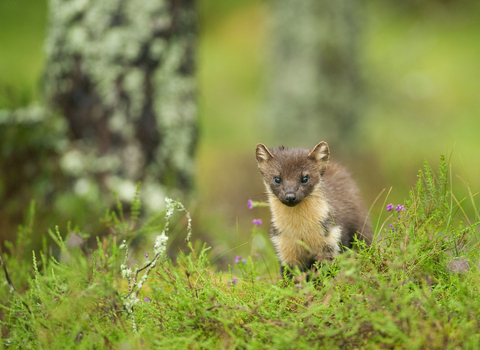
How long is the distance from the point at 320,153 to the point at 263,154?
1.38ft

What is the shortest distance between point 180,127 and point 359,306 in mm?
3687

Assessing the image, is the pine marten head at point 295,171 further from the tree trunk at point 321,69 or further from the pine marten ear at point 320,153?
the tree trunk at point 321,69

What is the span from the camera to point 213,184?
11328mm

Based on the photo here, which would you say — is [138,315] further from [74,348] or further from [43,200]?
[43,200]

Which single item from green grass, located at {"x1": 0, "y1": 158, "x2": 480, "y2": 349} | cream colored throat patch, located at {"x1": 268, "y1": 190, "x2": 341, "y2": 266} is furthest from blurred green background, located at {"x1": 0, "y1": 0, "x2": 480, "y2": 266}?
green grass, located at {"x1": 0, "y1": 158, "x2": 480, "y2": 349}

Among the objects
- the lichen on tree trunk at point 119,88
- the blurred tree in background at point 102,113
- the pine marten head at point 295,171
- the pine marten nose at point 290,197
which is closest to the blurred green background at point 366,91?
the blurred tree in background at point 102,113

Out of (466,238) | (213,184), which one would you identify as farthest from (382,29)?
(466,238)

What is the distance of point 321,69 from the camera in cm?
1047

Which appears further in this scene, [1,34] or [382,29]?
[382,29]

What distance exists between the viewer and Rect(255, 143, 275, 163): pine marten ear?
11.6ft

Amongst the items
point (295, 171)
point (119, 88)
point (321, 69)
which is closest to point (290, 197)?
point (295, 171)

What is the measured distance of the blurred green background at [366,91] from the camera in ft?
32.0

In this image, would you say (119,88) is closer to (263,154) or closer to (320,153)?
(263,154)

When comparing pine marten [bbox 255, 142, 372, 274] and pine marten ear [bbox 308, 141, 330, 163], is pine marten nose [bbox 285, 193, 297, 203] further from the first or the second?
pine marten ear [bbox 308, 141, 330, 163]
